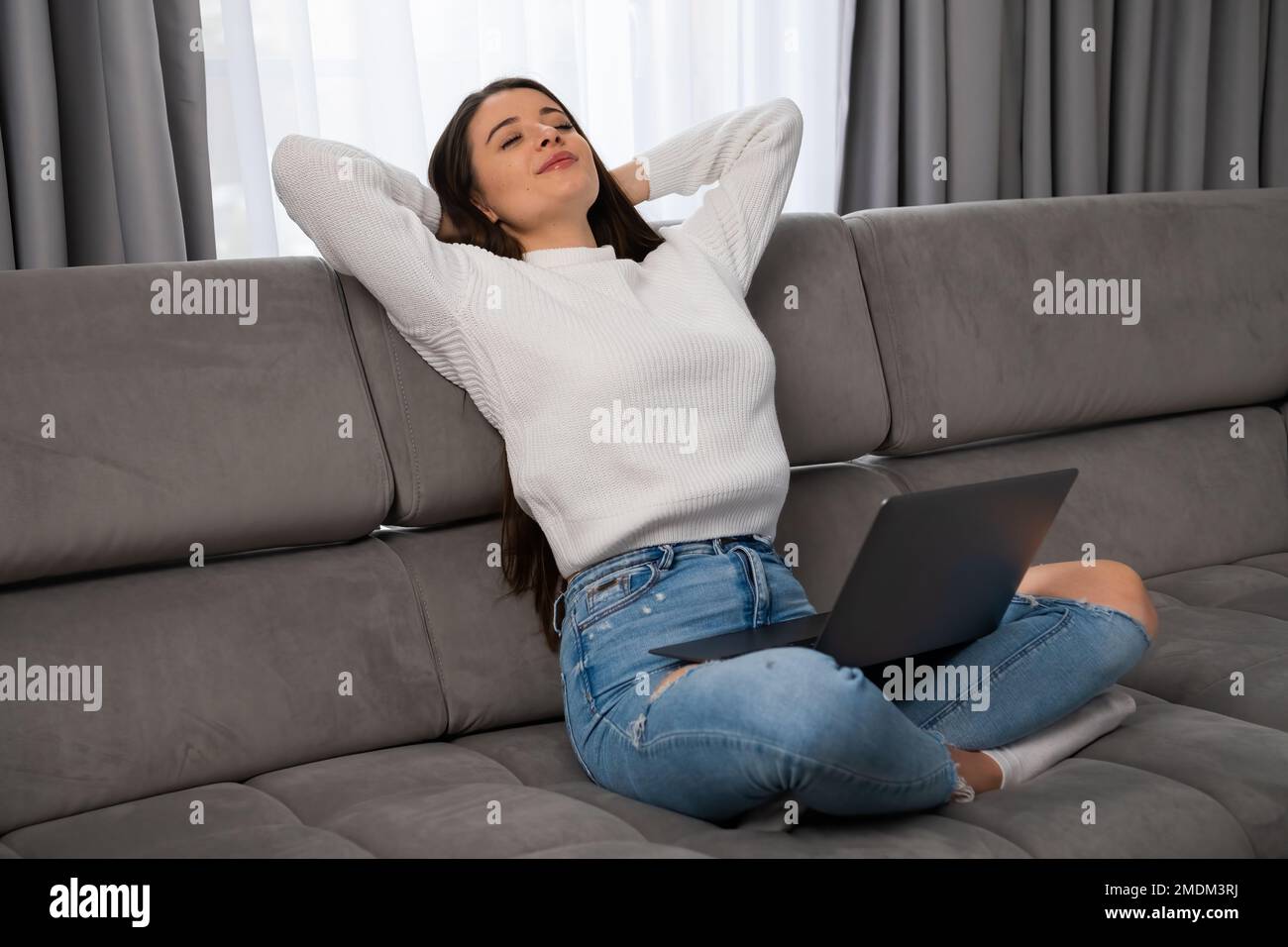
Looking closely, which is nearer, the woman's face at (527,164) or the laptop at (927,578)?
the laptop at (927,578)

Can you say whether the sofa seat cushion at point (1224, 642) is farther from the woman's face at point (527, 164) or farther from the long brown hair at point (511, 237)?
the woman's face at point (527, 164)

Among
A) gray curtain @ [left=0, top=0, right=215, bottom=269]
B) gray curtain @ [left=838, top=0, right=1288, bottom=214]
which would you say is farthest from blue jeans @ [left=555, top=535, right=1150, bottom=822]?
gray curtain @ [left=838, top=0, right=1288, bottom=214]

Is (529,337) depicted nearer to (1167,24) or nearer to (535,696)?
(535,696)

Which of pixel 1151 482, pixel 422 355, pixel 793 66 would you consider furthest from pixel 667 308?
pixel 793 66

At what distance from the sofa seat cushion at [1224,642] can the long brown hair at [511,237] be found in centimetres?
76

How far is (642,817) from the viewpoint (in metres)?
1.25

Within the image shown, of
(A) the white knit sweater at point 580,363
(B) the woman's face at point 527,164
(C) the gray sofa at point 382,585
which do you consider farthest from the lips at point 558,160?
(C) the gray sofa at point 382,585

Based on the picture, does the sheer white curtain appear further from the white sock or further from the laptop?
the white sock

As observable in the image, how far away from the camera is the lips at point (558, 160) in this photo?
165 centimetres

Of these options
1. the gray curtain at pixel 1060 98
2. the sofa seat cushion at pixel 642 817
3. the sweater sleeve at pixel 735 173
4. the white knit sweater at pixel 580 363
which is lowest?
the sofa seat cushion at pixel 642 817

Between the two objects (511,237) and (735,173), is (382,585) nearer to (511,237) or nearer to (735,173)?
(511,237)

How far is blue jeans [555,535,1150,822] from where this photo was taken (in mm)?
1095
